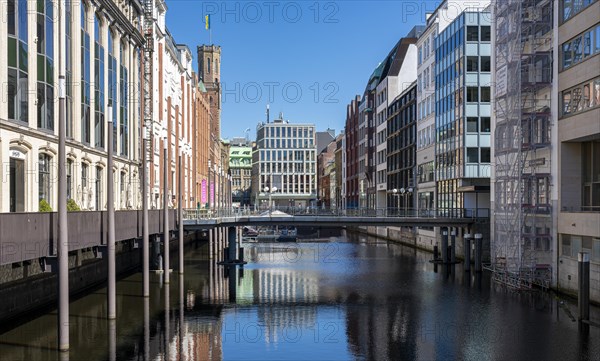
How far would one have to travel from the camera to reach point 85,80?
3838 centimetres

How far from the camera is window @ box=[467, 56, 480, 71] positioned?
5762cm

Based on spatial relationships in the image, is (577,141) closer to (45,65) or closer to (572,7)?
(572,7)

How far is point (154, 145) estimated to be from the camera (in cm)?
5712

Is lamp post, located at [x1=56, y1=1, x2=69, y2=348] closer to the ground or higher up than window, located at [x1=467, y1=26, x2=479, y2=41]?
closer to the ground

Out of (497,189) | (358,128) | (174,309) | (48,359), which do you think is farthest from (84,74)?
(358,128)

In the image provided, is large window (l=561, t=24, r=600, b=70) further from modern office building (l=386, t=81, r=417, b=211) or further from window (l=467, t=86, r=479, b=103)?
modern office building (l=386, t=81, r=417, b=211)

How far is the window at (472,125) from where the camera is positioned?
58169 millimetres

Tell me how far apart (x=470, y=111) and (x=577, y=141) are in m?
22.6

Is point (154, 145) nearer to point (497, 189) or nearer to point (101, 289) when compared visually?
point (101, 289)

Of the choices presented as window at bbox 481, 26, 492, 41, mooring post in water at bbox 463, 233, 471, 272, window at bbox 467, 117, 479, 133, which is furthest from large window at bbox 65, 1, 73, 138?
window at bbox 481, 26, 492, 41

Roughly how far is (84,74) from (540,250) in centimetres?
2738

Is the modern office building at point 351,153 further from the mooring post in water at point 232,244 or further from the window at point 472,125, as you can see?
the mooring post in water at point 232,244

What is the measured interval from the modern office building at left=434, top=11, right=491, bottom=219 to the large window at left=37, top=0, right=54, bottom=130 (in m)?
34.2

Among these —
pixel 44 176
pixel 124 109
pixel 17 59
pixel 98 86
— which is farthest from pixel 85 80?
pixel 17 59
